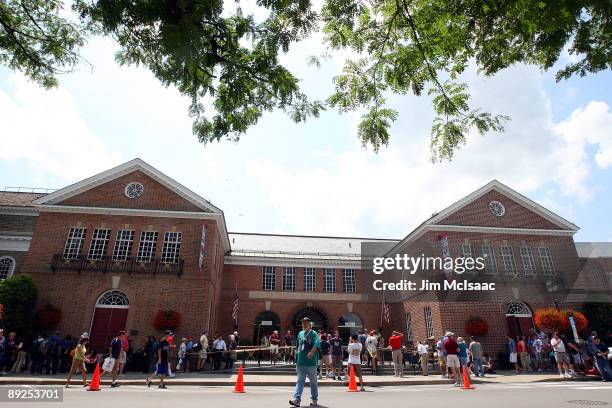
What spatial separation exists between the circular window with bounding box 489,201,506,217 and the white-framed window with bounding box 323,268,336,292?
1236 cm

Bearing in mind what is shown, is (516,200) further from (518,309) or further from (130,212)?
(130,212)

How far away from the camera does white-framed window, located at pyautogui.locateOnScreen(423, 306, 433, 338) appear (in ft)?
72.6

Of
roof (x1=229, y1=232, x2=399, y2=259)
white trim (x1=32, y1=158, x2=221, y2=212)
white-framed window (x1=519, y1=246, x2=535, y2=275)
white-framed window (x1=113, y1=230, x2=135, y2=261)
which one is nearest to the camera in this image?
white-framed window (x1=113, y1=230, x2=135, y2=261)

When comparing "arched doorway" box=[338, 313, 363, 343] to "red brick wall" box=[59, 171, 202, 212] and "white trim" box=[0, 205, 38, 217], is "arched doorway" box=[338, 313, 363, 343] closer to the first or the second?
"red brick wall" box=[59, 171, 202, 212]

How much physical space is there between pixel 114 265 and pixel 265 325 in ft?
38.1

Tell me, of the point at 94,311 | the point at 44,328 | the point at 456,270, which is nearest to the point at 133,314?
the point at 94,311

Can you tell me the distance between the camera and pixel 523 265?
23.1 m

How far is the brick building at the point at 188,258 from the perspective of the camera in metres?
20.3

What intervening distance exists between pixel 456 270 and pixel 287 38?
20.4m

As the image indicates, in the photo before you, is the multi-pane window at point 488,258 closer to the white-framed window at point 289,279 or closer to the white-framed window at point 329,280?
the white-framed window at point 329,280

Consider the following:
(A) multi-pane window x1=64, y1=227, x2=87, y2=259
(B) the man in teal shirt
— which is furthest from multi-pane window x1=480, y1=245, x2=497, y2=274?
(A) multi-pane window x1=64, y1=227, x2=87, y2=259

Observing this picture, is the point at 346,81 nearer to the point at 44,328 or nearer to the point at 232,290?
the point at 44,328

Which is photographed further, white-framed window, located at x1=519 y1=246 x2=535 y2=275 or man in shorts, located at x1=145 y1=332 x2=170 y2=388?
white-framed window, located at x1=519 y1=246 x2=535 y2=275

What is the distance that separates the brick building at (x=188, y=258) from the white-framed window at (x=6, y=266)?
6 cm
